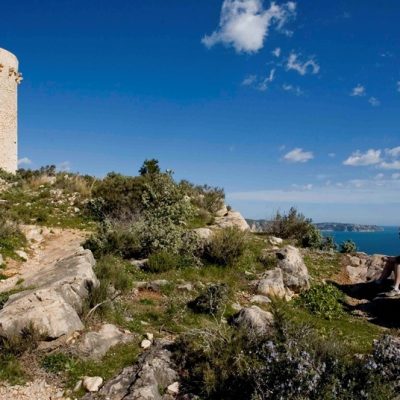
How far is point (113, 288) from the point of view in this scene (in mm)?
9445

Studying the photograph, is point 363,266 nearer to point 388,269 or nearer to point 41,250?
point 388,269

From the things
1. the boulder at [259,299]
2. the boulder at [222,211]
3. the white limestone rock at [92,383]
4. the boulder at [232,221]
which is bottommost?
the white limestone rock at [92,383]

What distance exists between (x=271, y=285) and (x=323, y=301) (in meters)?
1.56

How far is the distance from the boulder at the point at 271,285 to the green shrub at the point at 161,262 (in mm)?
2432

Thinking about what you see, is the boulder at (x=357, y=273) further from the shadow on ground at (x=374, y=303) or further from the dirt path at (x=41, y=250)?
the dirt path at (x=41, y=250)

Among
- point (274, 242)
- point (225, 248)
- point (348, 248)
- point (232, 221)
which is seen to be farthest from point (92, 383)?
point (348, 248)

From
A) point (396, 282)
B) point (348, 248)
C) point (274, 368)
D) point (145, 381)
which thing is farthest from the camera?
point (348, 248)

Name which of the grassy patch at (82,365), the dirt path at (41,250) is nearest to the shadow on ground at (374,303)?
the grassy patch at (82,365)

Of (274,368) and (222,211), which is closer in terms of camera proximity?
(274,368)

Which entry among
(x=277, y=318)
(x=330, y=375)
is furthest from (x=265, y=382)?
(x=277, y=318)

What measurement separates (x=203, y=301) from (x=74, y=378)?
11.6ft

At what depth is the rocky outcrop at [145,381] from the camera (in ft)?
19.6

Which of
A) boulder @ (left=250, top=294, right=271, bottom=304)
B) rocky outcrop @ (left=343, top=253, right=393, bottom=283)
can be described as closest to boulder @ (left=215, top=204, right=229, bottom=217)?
rocky outcrop @ (left=343, top=253, right=393, bottom=283)

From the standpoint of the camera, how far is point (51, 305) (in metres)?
7.39
